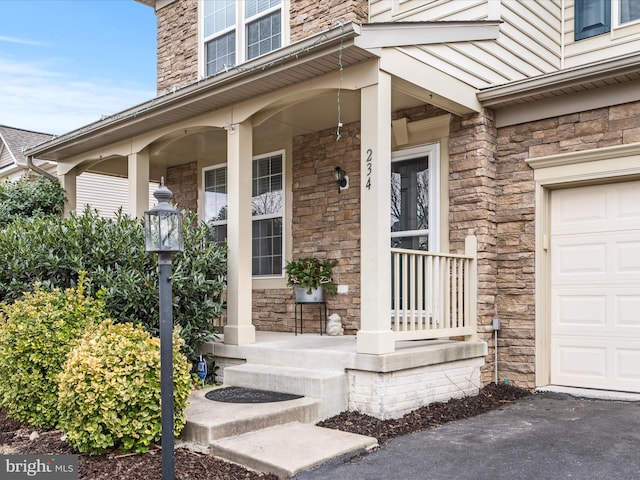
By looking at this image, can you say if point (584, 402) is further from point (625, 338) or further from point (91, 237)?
point (91, 237)

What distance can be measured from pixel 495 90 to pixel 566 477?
376cm

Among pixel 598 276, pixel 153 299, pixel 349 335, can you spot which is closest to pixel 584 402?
pixel 598 276

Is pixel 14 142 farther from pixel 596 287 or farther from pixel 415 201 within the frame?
pixel 596 287

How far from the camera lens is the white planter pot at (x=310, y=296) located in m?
6.97

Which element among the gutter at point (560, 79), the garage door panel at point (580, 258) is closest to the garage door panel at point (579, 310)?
the garage door panel at point (580, 258)

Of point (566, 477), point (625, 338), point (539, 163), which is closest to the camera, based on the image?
point (566, 477)

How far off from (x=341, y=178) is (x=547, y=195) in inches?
92.8

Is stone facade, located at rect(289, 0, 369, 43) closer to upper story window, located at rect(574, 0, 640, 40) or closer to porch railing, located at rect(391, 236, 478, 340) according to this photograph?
upper story window, located at rect(574, 0, 640, 40)

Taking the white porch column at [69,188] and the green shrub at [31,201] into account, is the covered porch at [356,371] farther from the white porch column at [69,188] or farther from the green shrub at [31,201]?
the green shrub at [31,201]

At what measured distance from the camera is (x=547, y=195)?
584cm

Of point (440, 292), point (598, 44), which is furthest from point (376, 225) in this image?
point (598, 44)

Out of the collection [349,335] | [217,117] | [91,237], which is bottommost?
[349,335]

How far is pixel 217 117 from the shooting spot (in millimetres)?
6238

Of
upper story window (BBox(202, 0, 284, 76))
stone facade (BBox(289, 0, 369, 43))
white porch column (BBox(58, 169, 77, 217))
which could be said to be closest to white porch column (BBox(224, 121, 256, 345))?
stone facade (BBox(289, 0, 369, 43))
